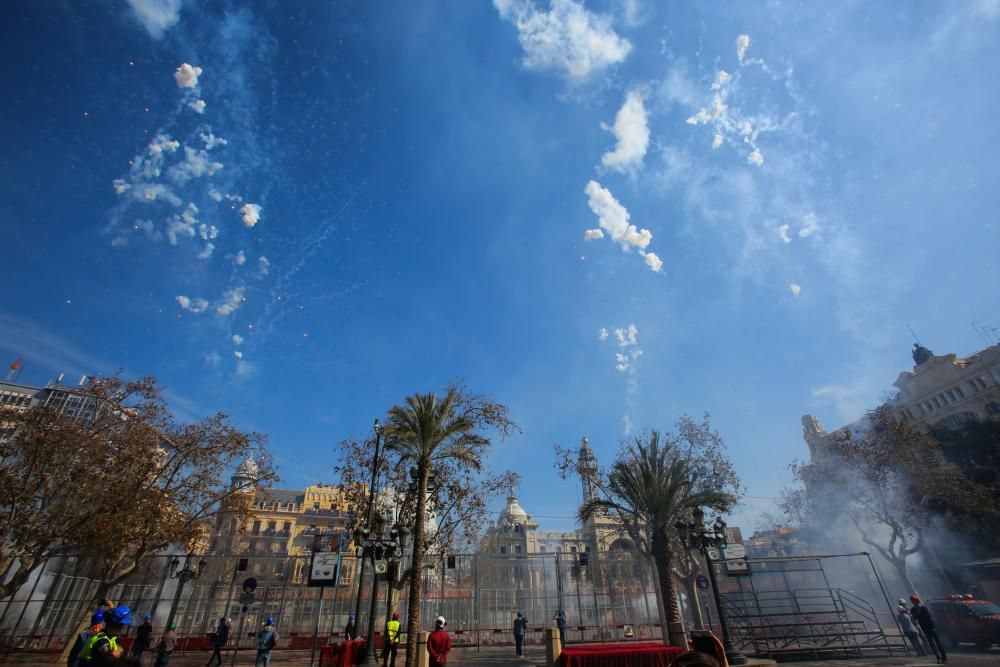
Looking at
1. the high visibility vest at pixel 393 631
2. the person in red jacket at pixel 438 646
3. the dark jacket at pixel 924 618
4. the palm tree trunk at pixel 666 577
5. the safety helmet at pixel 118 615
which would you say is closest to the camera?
the safety helmet at pixel 118 615

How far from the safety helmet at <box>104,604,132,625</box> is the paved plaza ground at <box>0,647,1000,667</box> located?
43.9ft

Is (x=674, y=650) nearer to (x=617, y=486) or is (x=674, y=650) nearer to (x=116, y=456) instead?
(x=617, y=486)

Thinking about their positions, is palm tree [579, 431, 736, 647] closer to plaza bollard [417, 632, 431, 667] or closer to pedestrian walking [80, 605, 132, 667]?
plaza bollard [417, 632, 431, 667]

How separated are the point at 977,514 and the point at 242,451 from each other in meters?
48.3

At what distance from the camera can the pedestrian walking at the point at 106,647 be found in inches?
205

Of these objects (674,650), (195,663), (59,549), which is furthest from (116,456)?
(674,650)

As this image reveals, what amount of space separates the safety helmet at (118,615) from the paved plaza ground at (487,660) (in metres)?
13.4

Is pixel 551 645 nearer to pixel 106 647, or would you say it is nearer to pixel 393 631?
pixel 393 631

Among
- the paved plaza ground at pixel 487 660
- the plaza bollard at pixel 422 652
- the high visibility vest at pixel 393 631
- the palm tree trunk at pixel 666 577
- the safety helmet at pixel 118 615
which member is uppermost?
the palm tree trunk at pixel 666 577

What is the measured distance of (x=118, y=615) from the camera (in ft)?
17.5

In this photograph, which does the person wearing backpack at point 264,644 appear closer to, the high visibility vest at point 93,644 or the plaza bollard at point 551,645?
the plaza bollard at point 551,645

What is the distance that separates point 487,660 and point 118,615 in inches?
603

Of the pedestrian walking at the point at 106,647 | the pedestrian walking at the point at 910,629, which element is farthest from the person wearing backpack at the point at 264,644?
the pedestrian walking at the point at 910,629

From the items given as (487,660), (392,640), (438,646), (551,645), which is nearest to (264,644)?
(392,640)
